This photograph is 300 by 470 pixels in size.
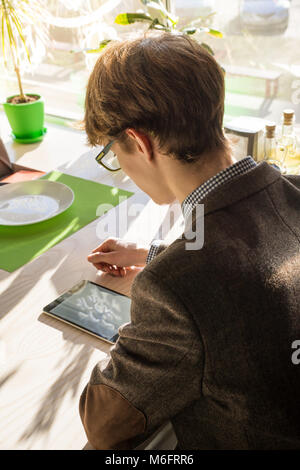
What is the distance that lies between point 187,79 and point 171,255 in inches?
12.2

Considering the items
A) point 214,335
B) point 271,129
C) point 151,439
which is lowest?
point 151,439

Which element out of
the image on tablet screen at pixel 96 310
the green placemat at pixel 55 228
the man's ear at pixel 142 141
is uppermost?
the man's ear at pixel 142 141

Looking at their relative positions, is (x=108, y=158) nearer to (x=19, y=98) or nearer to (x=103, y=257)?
(x=103, y=257)

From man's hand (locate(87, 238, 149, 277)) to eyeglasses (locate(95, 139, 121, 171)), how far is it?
25 cm

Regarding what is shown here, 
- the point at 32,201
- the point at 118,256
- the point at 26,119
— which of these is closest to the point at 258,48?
the point at 26,119

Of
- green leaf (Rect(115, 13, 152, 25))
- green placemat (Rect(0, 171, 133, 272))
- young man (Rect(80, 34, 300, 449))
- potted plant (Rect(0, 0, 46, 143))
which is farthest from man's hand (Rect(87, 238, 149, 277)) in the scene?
potted plant (Rect(0, 0, 46, 143))

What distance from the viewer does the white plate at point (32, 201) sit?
150 centimetres

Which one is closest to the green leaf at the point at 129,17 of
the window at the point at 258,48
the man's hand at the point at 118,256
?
the window at the point at 258,48

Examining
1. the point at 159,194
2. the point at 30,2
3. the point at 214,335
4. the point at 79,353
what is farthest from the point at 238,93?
the point at 214,335

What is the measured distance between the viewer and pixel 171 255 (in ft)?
2.35

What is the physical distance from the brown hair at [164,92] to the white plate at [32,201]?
0.66 metres

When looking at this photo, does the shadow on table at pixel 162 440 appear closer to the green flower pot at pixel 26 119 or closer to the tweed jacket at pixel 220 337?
the tweed jacket at pixel 220 337

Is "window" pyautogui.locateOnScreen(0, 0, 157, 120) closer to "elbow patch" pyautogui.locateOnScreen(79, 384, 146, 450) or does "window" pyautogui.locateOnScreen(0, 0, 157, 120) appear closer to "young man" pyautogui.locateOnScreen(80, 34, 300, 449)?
"young man" pyautogui.locateOnScreen(80, 34, 300, 449)

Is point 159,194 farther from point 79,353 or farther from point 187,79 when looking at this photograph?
point 79,353
